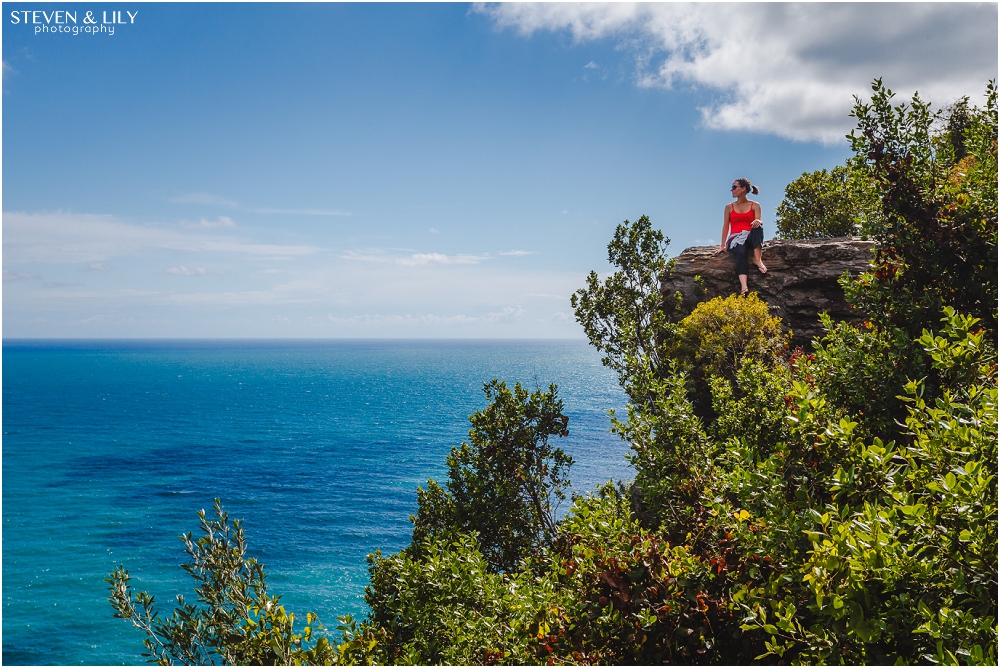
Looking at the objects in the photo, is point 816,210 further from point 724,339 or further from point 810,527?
point 810,527

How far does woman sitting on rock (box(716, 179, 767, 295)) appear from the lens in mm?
18406

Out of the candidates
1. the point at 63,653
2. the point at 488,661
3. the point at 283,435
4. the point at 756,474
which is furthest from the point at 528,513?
the point at 283,435

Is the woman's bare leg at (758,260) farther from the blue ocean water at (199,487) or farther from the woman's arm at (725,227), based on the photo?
the blue ocean water at (199,487)

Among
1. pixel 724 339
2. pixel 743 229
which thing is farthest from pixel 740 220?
pixel 724 339

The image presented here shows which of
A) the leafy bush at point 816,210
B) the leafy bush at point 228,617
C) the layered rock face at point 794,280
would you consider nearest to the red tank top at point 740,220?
the layered rock face at point 794,280

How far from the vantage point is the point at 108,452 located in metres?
85.8

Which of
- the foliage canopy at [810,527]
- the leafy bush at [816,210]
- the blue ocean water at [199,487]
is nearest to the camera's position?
the foliage canopy at [810,527]

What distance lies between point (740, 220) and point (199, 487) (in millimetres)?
70190

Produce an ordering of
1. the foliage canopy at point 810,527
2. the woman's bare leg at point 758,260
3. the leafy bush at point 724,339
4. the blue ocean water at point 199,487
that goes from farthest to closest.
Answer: the blue ocean water at point 199,487 → the woman's bare leg at point 758,260 → the leafy bush at point 724,339 → the foliage canopy at point 810,527

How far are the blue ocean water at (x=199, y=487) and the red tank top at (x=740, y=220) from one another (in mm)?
8717

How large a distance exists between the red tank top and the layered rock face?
139cm

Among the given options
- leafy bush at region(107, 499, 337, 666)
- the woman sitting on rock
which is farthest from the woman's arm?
leafy bush at region(107, 499, 337, 666)

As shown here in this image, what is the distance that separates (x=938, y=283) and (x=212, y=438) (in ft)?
345

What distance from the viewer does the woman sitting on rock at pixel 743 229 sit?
18.4 m
